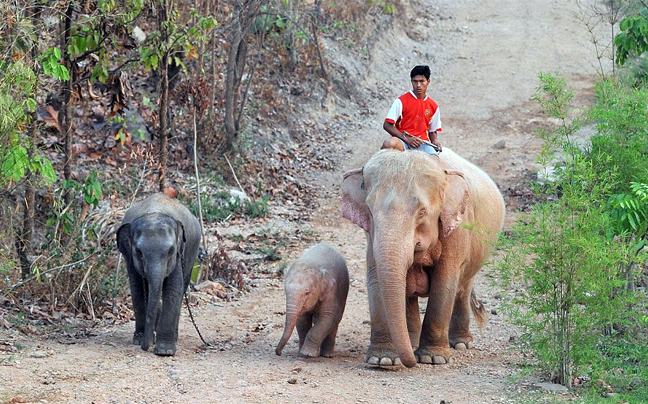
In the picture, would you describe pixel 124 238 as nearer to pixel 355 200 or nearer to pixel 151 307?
pixel 151 307

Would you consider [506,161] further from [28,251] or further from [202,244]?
[28,251]

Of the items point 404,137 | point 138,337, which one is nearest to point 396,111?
point 404,137

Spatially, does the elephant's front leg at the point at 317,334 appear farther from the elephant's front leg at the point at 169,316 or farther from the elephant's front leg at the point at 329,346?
the elephant's front leg at the point at 169,316

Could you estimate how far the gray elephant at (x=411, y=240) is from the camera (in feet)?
27.8

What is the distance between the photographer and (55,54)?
30.8ft

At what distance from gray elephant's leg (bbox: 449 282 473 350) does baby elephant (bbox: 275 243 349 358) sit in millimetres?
1578

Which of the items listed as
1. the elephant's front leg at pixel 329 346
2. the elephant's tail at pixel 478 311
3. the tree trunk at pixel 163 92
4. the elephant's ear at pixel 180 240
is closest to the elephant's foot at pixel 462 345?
the elephant's tail at pixel 478 311

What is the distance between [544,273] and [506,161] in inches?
508

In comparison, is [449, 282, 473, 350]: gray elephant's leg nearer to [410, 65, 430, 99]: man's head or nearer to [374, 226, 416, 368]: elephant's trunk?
[410, 65, 430, 99]: man's head

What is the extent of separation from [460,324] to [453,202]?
2.33 m

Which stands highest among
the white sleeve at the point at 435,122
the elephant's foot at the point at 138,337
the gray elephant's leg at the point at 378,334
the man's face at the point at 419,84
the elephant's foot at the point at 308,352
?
the man's face at the point at 419,84

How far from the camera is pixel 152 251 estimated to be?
930cm

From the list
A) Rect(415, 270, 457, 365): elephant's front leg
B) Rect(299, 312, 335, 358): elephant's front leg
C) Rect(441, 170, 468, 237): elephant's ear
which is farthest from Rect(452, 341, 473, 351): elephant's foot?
Rect(441, 170, 468, 237): elephant's ear

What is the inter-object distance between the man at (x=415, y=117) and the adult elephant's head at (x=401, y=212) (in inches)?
33.1
